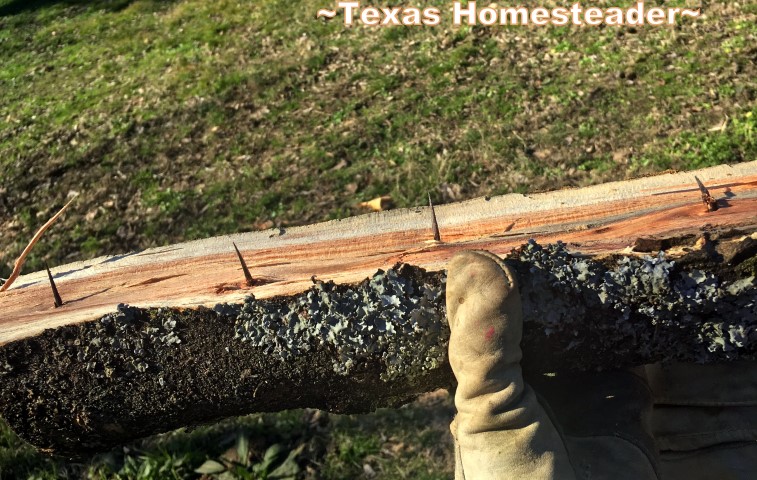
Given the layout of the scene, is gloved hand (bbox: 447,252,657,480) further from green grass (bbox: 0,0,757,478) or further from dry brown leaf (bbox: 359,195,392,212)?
dry brown leaf (bbox: 359,195,392,212)

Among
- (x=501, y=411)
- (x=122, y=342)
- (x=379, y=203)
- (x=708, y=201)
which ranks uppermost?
(x=708, y=201)

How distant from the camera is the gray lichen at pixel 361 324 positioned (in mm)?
1793

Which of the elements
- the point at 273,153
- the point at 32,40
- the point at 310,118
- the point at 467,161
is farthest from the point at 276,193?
the point at 32,40

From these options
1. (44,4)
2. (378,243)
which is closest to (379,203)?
(378,243)

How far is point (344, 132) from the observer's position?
497 cm

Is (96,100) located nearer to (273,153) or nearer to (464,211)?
(273,153)

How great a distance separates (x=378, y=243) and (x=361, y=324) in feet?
1.43

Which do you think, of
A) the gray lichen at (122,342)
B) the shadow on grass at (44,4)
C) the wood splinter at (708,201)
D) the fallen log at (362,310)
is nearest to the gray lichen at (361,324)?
the fallen log at (362,310)

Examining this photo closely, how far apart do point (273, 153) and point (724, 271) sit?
3730 mm

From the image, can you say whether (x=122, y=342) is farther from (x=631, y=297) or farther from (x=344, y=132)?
(x=344, y=132)

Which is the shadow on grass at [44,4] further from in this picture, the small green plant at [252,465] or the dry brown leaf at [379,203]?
the small green plant at [252,465]

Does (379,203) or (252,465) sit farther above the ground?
(379,203)

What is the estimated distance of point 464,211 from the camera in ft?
7.39

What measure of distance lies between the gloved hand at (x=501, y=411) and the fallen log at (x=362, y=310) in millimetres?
143
